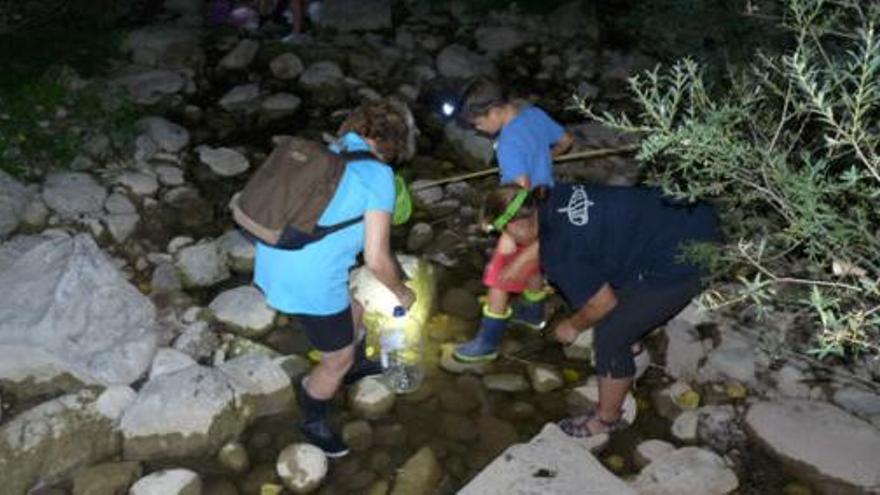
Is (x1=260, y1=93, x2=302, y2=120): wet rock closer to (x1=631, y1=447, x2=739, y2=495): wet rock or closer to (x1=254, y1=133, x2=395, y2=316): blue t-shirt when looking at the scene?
(x1=254, y1=133, x2=395, y2=316): blue t-shirt

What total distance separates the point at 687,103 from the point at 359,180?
273 cm

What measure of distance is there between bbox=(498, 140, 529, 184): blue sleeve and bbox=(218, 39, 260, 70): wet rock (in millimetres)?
4513

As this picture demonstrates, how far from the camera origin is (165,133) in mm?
7223

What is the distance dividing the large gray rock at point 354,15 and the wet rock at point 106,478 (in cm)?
594

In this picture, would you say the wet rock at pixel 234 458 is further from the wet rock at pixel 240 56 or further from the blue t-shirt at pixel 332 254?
the wet rock at pixel 240 56

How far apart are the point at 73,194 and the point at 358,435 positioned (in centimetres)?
311

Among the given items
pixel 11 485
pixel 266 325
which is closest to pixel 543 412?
pixel 266 325

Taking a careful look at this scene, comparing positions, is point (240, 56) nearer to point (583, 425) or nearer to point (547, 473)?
point (583, 425)

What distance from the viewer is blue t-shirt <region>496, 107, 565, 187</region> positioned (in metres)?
4.84

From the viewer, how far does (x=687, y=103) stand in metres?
5.58

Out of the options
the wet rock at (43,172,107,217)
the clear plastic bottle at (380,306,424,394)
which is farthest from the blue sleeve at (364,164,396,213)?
the wet rock at (43,172,107,217)

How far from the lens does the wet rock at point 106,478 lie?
4.33 metres

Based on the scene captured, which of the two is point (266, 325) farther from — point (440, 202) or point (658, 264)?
point (658, 264)

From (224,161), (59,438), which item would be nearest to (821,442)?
(59,438)
